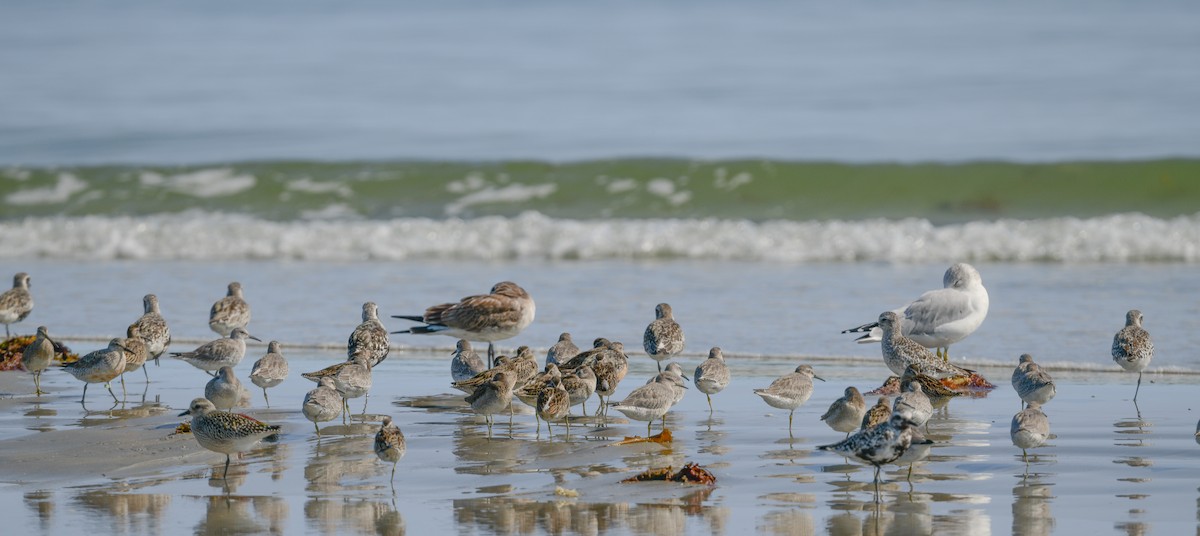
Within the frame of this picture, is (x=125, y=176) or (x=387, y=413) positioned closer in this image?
(x=387, y=413)

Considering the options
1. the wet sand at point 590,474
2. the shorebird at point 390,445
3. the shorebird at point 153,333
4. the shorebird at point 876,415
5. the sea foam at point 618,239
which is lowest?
the wet sand at point 590,474

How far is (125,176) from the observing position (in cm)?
3503

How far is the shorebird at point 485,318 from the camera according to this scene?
580 inches

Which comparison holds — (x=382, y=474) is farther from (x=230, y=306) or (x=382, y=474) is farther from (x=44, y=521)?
(x=230, y=306)

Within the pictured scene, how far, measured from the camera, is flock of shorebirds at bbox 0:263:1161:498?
9.55 meters

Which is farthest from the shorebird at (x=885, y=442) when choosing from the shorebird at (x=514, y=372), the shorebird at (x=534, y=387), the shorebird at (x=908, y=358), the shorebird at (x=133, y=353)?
the shorebird at (x=133, y=353)

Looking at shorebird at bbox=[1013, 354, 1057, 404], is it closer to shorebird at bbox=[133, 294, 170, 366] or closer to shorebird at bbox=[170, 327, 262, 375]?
shorebird at bbox=[170, 327, 262, 375]

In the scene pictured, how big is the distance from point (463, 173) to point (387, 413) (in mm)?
22529

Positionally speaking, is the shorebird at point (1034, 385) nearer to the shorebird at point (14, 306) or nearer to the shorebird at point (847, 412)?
the shorebird at point (847, 412)

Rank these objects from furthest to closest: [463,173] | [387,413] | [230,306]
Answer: [463,173], [230,306], [387,413]

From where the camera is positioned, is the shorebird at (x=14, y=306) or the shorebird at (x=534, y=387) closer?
the shorebird at (x=534, y=387)

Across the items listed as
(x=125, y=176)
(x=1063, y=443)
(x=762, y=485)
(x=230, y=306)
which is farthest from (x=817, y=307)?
(x=125, y=176)

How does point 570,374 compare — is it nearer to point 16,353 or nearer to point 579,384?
point 579,384

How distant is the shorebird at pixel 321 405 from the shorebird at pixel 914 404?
380 cm
